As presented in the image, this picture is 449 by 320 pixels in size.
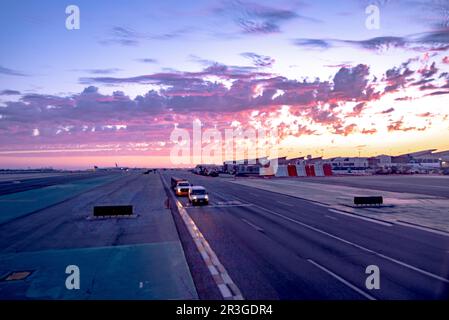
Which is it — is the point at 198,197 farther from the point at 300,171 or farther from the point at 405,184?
the point at 300,171

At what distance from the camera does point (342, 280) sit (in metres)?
11.9

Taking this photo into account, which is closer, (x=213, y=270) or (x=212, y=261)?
(x=213, y=270)

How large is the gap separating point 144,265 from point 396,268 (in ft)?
30.5

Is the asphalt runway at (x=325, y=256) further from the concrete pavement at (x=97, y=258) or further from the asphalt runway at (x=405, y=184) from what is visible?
the asphalt runway at (x=405, y=184)

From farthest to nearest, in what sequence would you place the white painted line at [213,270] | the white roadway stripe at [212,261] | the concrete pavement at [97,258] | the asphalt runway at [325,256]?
the white painted line at [213,270] < the concrete pavement at [97,258] < the asphalt runway at [325,256] < the white roadway stripe at [212,261]

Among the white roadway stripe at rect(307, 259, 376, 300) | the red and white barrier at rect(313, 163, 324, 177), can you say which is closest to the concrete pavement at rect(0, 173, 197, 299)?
the white roadway stripe at rect(307, 259, 376, 300)

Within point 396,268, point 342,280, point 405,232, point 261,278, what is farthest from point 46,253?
point 405,232

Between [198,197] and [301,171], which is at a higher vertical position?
[301,171]

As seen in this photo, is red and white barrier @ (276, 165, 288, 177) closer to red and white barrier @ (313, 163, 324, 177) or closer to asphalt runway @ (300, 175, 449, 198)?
red and white barrier @ (313, 163, 324, 177)

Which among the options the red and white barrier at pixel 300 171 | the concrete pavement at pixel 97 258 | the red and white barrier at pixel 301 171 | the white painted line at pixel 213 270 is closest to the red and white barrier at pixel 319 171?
the red and white barrier at pixel 300 171

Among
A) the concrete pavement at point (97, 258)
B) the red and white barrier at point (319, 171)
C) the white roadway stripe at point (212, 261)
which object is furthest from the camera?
the red and white barrier at point (319, 171)

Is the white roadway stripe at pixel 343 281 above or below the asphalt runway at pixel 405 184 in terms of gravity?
above

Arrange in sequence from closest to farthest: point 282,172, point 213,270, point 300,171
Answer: point 213,270 < point 300,171 < point 282,172

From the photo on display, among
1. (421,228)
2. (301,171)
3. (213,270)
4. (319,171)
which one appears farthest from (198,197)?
(319,171)
